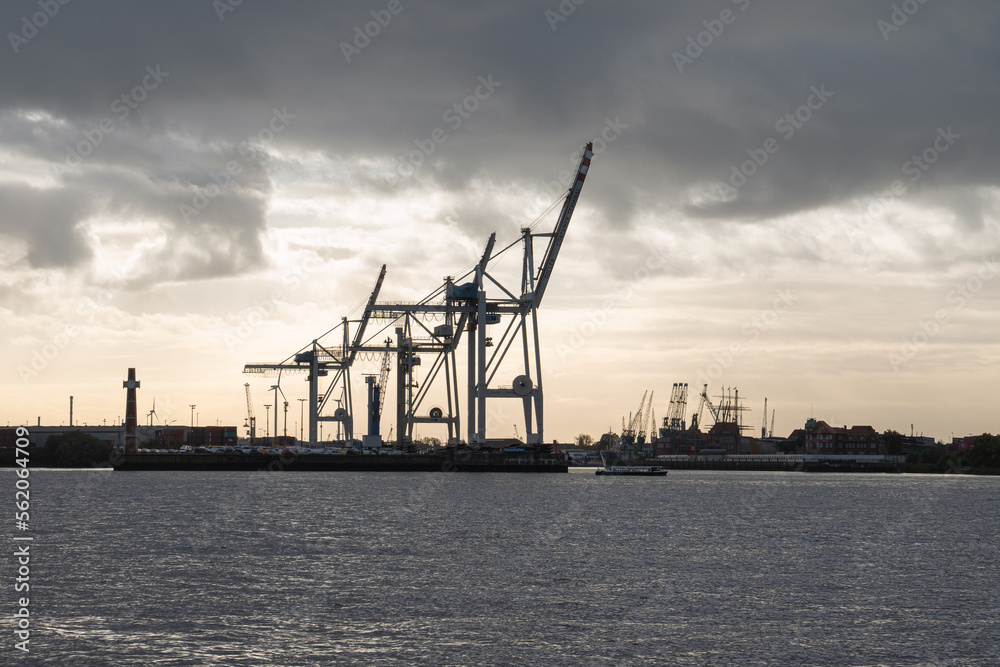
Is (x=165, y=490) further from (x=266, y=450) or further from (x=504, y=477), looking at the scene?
(x=266, y=450)

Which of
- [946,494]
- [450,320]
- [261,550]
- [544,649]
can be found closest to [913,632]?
[544,649]

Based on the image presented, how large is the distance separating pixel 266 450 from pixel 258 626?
14888 centimetres

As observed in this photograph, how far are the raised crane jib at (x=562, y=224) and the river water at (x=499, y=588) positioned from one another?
190 feet

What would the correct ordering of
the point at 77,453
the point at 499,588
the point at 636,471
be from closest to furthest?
the point at 499,588, the point at 636,471, the point at 77,453

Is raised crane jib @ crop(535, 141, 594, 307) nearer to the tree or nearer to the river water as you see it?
the river water

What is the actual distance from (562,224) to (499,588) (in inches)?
3485

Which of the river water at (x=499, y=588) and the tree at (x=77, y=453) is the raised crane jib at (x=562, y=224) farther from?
the tree at (x=77, y=453)

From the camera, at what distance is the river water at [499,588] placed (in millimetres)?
24812

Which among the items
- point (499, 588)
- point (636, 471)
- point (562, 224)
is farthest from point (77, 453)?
point (499, 588)

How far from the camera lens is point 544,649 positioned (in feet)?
82.0

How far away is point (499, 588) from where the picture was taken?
111 feet

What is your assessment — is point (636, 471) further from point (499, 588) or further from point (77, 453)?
point (499, 588)

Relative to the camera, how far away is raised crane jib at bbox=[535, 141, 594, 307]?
11912 cm

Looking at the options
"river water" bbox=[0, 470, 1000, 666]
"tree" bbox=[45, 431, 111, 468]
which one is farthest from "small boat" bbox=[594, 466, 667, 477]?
"river water" bbox=[0, 470, 1000, 666]
